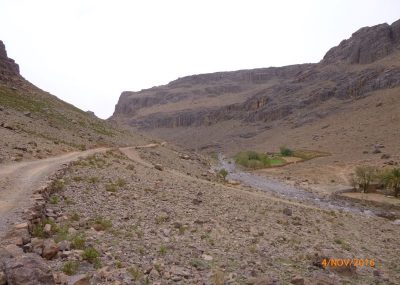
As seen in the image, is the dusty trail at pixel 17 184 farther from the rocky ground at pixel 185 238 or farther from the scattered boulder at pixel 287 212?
the scattered boulder at pixel 287 212

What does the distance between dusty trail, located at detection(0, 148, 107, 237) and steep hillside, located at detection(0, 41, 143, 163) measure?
241 centimetres

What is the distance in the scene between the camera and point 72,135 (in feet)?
156

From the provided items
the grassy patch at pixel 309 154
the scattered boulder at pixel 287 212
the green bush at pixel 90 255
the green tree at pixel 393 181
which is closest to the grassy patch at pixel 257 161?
the grassy patch at pixel 309 154

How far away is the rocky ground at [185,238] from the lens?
35.9 ft

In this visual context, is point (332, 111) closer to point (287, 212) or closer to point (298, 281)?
point (287, 212)

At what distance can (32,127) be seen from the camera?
4181 centimetres

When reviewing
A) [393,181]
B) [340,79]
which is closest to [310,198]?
[393,181]

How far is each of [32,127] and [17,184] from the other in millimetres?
27148


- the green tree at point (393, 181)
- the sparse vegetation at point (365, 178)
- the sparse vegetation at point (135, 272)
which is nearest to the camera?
the sparse vegetation at point (135, 272)

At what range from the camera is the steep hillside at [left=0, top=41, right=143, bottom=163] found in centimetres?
2904

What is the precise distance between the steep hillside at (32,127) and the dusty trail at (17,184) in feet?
7.90

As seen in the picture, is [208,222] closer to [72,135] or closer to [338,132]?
[72,135]

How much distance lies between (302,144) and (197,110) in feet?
358
